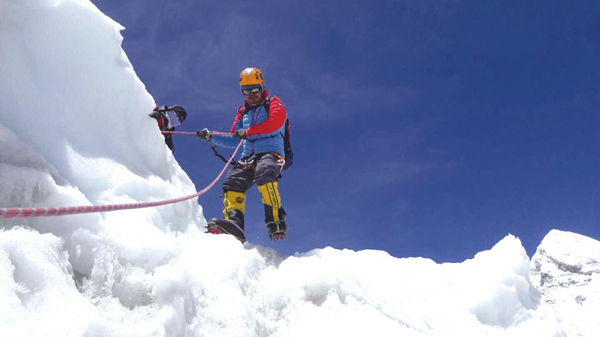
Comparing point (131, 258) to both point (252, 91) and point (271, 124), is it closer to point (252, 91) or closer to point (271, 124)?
point (271, 124)

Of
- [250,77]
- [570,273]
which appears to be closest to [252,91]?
[250,77]

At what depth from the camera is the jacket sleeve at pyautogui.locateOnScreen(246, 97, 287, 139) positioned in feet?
22.3

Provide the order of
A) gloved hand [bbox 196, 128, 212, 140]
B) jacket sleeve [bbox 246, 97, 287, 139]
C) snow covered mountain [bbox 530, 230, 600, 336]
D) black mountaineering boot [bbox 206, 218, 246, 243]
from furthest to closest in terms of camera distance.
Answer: snow covered mountain [bbox 530, 230, 600, 336], gloved hand [bbox 196, 128, 212, 140], jacket sleeve [bbox 246, 97, 287, 139], black mountaineering boot [bbox 206, 218, 246, 243]

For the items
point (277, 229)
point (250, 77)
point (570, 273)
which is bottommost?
point (277, 229)

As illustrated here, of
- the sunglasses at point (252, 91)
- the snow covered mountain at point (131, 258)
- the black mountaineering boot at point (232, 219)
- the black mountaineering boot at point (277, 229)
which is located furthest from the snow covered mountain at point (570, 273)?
the black mountaineering boot at point (232, 219)

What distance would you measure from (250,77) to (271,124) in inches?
35.9

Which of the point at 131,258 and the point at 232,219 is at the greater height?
the point at 232,219

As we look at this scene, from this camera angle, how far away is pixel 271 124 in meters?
6.80

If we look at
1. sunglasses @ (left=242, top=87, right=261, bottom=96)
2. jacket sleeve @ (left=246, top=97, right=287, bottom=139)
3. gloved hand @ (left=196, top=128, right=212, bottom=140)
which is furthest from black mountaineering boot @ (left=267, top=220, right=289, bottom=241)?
sunglasses @ (left=242, top=87, right=261, bottom=96)

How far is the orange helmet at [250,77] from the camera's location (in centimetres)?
713

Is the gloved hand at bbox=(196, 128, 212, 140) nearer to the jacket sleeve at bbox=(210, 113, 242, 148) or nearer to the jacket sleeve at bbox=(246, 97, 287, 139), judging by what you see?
the jacket sleeve at bbox=(210, 113, 242, 148)

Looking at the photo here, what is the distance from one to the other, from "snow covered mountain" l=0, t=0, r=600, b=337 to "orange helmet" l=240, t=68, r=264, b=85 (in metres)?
1.69

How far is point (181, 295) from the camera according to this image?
316cm

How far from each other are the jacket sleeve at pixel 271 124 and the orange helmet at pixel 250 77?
46cm
